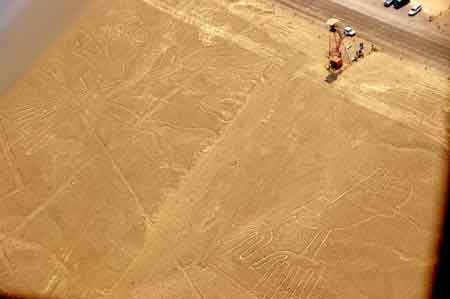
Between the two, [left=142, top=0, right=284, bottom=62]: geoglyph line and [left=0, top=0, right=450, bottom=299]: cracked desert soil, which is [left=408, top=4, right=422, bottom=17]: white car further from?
[left=142, top=0, right=284, bottom=62]: geoglyph line

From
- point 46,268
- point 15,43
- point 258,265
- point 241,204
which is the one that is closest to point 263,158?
point 241,204

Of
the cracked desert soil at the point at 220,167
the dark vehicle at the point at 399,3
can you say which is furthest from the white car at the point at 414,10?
the cracked desert soil at the point at 220,167

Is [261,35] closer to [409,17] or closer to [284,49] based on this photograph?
[284,49]

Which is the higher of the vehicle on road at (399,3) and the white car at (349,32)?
the vehicle on road at (399,3)

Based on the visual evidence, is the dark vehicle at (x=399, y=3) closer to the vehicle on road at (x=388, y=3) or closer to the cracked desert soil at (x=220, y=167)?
the vehicle on road at (x=388, y=3)

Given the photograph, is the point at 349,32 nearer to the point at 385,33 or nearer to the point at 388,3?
the point at 385,33

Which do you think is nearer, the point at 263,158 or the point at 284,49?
the point at 263,158

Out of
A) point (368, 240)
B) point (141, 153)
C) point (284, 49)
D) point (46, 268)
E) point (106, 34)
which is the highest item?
point (106, 34)
